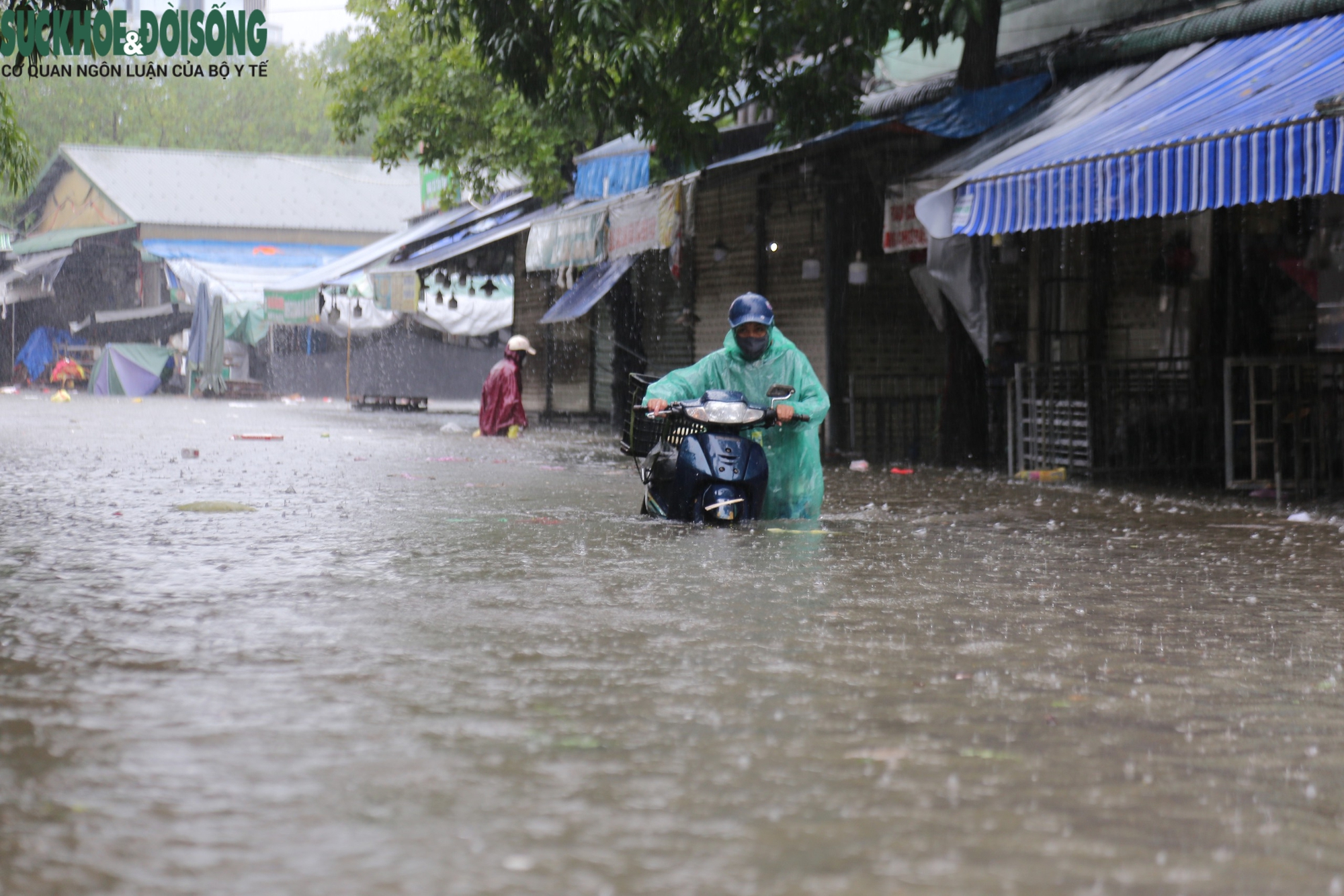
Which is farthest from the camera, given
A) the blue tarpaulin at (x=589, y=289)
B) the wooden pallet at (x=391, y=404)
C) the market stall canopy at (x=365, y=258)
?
the wooden pallet at (x=391, y=404)

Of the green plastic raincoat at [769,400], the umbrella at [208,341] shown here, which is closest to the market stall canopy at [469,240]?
the umbrella at [208,341]

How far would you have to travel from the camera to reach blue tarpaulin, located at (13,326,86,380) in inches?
2035

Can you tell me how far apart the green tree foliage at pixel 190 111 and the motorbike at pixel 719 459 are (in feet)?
199

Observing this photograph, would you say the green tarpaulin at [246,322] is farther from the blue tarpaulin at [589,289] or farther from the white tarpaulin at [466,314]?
the blue tarpaulin at [589,289]

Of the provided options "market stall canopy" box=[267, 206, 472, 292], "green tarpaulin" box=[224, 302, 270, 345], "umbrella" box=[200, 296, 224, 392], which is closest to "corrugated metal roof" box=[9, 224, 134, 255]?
"umbrella" box=[200, 296, 224, 392]

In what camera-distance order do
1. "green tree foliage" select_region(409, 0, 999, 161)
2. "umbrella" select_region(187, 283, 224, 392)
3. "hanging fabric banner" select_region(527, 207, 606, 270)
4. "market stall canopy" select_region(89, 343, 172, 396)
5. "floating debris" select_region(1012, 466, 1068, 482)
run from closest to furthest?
1. "floating debris" select_region(1012, 466, 1068, 482)
2. "green tree foliage" select_region(409, 0, 999, 161)
3. "hanging fabric banner" select_region(527, 207, 606, 270)
4. "umbrella" select_region(187, 283, 224, 392)
5. "market stall canopy" select_region(89, 343, 172, 396)

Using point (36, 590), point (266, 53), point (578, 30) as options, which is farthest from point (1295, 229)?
point (266, 53)

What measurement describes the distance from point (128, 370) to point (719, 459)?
39.0m

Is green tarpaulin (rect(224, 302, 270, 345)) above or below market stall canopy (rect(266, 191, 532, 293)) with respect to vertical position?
below

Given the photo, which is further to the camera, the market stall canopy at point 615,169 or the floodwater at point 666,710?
the market stall canopy at point 615,169

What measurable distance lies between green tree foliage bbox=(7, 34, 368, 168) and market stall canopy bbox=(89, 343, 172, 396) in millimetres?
23711

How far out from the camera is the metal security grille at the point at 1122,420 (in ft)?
45.2

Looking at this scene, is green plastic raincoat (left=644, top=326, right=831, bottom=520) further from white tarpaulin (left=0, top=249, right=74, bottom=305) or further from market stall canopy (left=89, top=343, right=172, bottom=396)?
white tarpaulin (left=0, top=249, right=74, bottom=305)

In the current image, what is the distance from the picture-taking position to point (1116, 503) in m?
11.8
